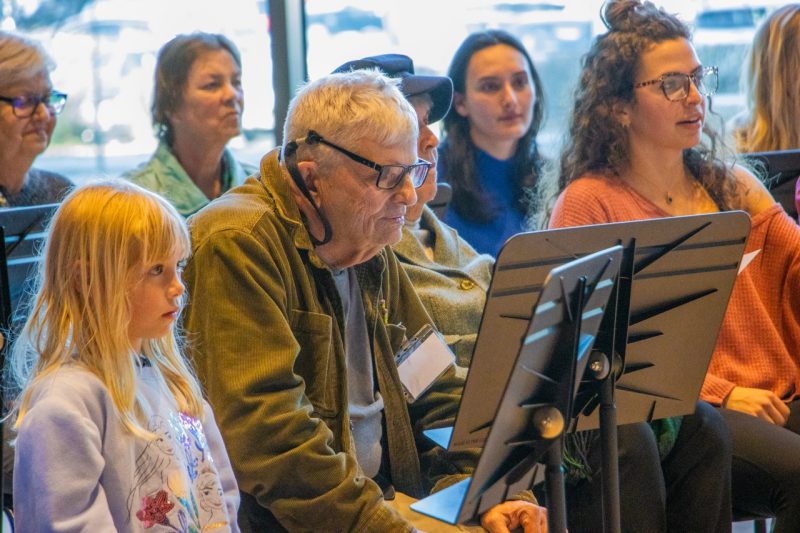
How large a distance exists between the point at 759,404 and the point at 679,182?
0.64 m

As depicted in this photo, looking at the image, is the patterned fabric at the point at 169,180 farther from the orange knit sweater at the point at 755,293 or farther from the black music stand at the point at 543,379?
the black music stand at the point at 543,379

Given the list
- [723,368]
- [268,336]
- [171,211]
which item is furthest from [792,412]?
[171,211]

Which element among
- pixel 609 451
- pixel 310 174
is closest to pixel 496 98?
pixel 310 174

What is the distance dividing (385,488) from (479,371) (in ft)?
1.65

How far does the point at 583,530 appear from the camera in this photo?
235 cm

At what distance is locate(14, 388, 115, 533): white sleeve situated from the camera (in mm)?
1460

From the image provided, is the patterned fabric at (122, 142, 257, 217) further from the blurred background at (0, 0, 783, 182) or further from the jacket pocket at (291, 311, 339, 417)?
the jacket pocket at (291, 311, 339, 417)

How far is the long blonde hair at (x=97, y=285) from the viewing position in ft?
5.10

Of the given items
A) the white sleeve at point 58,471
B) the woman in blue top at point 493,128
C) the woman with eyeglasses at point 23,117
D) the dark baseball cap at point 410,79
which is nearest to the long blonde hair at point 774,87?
the woman in blue top at point 493,128

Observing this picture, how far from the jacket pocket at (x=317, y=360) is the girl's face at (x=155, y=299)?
1.09ft

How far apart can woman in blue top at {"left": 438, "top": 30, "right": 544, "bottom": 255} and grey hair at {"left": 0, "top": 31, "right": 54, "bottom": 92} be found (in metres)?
1.33

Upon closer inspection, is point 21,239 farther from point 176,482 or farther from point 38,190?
point 38,190

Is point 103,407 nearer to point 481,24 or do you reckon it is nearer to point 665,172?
point 665,172

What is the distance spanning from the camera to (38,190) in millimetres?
3311
